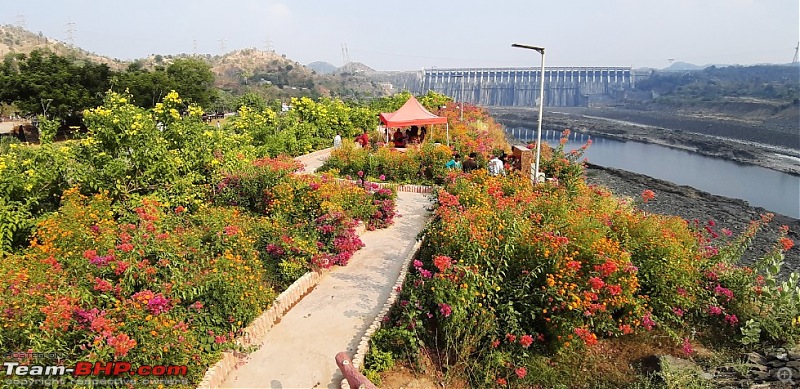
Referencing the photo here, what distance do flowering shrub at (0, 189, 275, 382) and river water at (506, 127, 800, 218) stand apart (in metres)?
25.8

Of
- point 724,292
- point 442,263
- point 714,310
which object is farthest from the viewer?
point 724,292

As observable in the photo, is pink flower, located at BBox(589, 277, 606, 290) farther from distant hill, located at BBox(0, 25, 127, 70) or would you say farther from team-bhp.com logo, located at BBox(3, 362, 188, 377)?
distant hill, located at BBox(0, 25, 127, 70)

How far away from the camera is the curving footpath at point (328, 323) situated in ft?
16.9

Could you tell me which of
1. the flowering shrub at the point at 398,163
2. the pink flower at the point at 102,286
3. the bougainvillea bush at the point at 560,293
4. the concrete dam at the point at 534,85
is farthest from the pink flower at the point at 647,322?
the concrete dam at the point at 534,85

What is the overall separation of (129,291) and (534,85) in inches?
5605

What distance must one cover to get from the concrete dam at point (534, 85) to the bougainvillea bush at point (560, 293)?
11782cm

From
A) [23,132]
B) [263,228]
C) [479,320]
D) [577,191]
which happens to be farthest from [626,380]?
[23,132]

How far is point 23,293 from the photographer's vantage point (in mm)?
4492

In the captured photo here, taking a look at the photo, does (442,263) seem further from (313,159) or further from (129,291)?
(313,159)

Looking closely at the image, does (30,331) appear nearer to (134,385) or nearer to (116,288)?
(116,288)

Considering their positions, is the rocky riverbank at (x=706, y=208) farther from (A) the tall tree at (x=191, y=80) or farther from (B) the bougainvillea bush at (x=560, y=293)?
(A) the tall tree at (x=191, y=80)

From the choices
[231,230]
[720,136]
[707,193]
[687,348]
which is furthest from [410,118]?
[720,136]

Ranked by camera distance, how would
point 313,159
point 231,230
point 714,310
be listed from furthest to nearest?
point 313,159 < point 231,230 < point 714,310

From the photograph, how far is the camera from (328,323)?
618 centimetres
